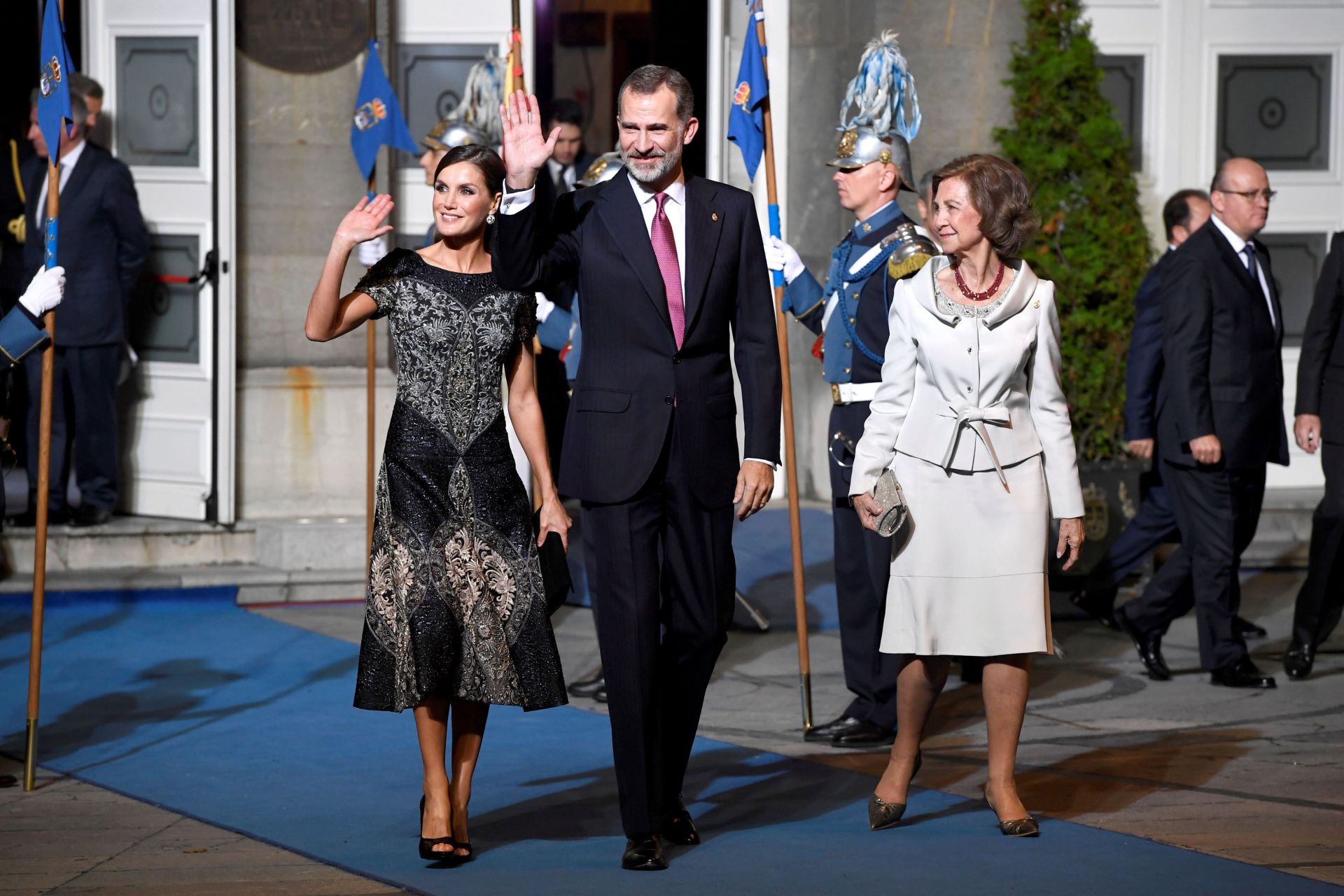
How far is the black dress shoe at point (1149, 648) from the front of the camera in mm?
6773

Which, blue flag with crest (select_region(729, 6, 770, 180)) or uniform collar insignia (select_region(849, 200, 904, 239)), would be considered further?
blue flag with crest (select_region(729, 6, 770, 180))

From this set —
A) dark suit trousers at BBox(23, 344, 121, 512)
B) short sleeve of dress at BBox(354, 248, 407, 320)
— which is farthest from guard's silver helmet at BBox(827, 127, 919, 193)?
dark suit trousers at BBox(23, 344, 121, 512)

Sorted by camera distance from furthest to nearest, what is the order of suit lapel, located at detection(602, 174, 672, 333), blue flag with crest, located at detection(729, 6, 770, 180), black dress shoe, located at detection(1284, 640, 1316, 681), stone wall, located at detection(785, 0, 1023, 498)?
1. stone wall, located at detection(785, 0, 1023, 498)
2. black dress shoe, located at detection(1284, 640, 1316, 681)
3. blue flag with crest, located at detection(729, 6, 770, 180)
4. suit lapel, located at detection(602, 174, 672, 333)

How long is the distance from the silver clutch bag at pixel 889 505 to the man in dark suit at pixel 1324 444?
2.67 m

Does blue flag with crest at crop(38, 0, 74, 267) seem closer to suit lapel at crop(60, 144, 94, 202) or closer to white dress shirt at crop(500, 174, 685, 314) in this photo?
white dress shirt at crop(500, 174, 685, 314)

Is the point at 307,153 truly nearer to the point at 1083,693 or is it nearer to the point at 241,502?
the point at 241,502

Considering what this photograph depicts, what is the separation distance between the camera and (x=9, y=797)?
501 centimetres

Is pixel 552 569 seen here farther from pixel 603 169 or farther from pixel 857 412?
pixel 603 169

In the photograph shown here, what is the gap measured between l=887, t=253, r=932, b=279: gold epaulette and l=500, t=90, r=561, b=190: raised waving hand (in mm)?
1524

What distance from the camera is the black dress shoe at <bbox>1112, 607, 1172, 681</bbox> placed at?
677cm

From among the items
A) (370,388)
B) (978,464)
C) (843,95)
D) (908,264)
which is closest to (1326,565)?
(908,264)

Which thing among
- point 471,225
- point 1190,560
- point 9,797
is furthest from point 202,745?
point 1190,560

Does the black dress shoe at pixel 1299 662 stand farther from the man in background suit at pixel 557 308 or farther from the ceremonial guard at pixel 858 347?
the man in background suit at pixel 557 308

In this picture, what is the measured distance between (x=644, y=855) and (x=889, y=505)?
1.06m
